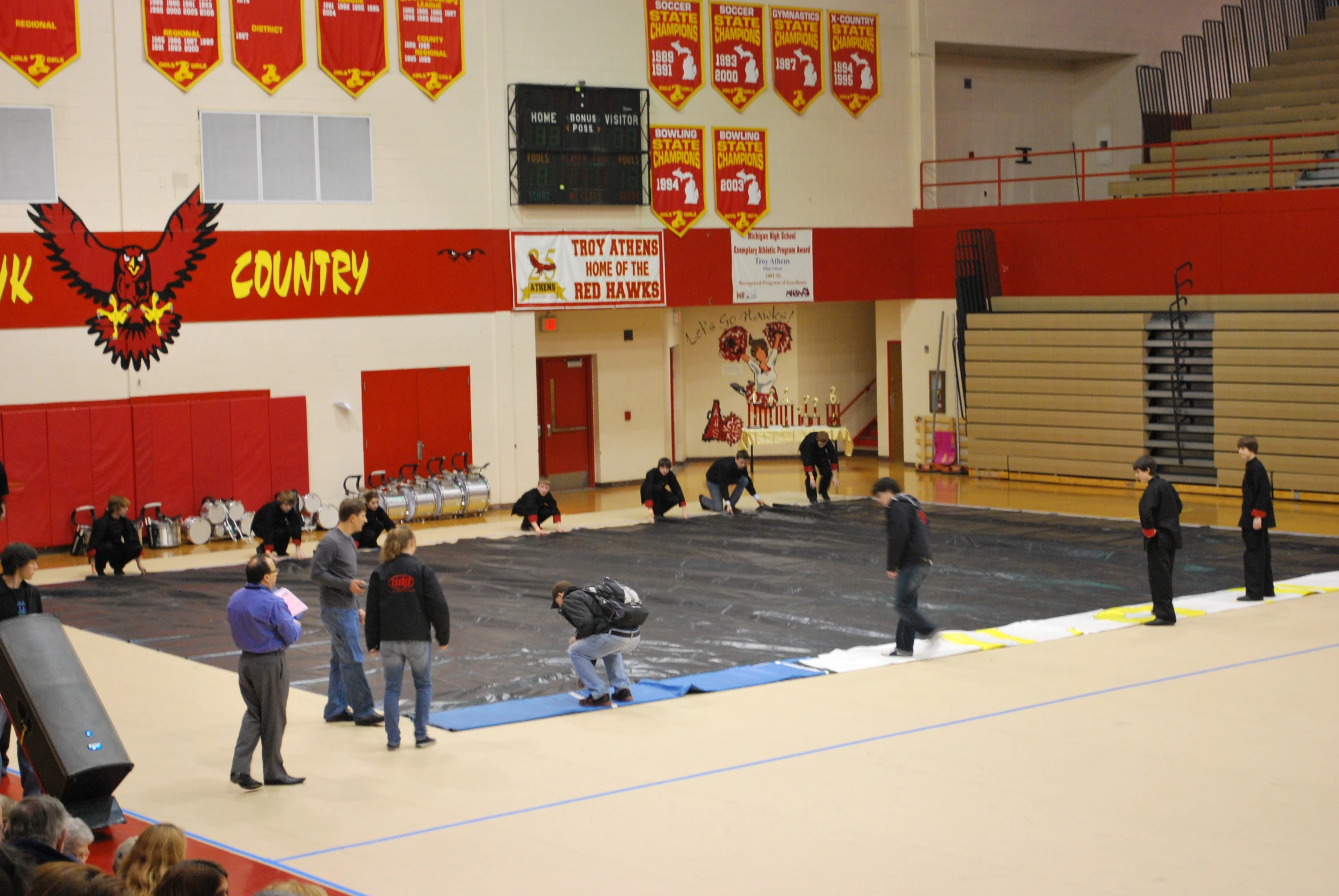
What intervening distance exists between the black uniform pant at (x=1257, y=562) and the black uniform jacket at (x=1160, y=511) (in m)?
1.56

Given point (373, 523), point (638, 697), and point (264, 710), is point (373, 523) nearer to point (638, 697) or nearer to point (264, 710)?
point (638, 697)

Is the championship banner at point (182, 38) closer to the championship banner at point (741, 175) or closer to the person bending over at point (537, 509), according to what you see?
the person bending over at point (537, 509)

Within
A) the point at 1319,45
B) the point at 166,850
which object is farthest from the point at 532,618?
the point at 1319,45

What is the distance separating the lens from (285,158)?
915 inches

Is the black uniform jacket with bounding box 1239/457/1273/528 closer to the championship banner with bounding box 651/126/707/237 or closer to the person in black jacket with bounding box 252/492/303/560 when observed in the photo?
the person in black jacket with bounding box 252/492/303/560

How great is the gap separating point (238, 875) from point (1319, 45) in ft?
99.8

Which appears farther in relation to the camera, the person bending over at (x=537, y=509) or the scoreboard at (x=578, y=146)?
the scoreboard at (x=578, y=146)

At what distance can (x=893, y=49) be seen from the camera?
29.5 meters

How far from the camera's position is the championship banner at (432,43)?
24.2 meters

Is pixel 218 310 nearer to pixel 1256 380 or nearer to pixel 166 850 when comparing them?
pixel 1256 380

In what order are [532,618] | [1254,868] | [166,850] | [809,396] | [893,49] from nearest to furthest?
[166,850] → [1254,868] → [532,618] → [893,49] → [809,396]

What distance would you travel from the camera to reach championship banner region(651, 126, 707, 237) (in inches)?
1057

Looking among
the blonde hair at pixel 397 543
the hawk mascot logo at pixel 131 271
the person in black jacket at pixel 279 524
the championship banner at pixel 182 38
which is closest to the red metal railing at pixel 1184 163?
the championship banner at pixel 182 38

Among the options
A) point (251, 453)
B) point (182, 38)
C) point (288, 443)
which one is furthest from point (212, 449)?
point (182, 38)
